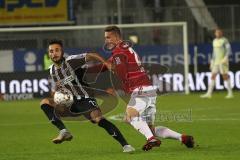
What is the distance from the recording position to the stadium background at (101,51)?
13.4 meters

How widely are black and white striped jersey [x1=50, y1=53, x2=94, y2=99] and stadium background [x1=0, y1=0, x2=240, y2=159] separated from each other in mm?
965

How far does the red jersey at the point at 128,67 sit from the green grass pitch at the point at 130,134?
1.03m

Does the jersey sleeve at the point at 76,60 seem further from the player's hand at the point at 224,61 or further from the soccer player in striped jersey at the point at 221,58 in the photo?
the player's hand at the point at 224,61

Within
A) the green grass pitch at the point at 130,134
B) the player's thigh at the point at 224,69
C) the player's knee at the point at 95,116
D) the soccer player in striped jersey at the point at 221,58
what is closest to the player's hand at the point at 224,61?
the soccer player in striped jersey at the point at 221,58

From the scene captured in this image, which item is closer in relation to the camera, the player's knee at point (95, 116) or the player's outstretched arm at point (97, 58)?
the player's outstretched arm at point (97, 58)

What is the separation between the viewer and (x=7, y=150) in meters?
13.2

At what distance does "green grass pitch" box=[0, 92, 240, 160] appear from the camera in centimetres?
1200

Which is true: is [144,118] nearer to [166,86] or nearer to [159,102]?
[159,102]

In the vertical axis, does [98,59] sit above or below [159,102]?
above

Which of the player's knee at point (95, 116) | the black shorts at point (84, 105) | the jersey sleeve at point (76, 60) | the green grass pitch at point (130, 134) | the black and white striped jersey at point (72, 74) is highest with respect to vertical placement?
the jersey sleeve at point (76, 60)

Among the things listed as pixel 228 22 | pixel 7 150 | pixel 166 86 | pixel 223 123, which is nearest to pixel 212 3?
pixel 228 22

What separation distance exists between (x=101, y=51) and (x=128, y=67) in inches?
633

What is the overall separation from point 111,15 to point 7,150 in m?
19.0

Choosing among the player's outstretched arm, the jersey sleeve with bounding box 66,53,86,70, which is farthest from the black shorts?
the player's outstretched arm
